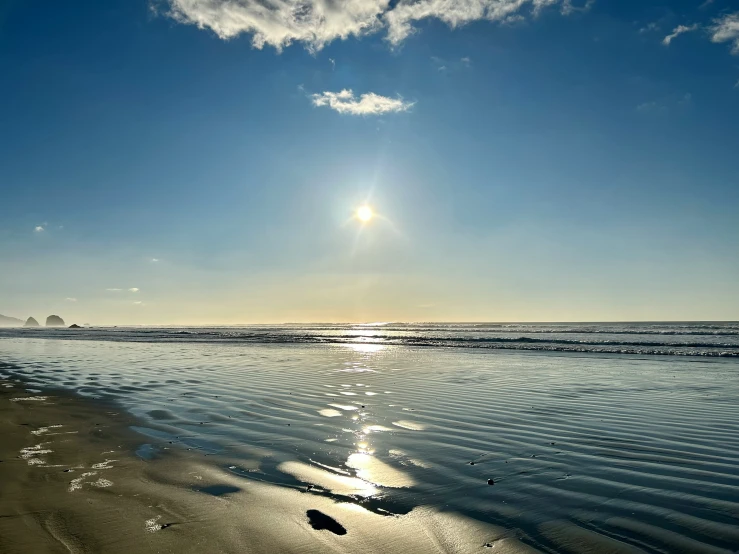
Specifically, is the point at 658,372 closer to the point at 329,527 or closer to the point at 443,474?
the point at 443,474

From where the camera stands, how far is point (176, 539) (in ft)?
13.5

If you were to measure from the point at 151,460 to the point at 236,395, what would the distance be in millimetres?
6212

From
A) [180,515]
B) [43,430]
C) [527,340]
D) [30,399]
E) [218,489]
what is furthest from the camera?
[527,340]

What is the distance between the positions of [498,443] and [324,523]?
4.19 meters

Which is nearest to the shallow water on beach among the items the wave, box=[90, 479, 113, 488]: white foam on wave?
box=[90, 479, 113, 488]: white foam on wave

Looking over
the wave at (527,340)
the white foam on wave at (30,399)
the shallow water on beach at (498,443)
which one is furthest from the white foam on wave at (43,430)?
the wave at (527,340)

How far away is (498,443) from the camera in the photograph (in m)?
7.62

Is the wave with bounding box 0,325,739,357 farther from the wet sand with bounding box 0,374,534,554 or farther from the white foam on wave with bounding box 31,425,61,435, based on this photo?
the white foam on wave with bounding box 31,425,61,435

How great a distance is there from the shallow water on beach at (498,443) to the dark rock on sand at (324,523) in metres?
0.56

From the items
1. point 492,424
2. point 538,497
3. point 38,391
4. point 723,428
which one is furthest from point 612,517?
point 38,391

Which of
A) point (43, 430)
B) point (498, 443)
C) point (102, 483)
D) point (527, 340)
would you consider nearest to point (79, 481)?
point (102, 483)

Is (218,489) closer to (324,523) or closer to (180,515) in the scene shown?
(180,515)

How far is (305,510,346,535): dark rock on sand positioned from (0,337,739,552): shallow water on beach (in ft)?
1.82

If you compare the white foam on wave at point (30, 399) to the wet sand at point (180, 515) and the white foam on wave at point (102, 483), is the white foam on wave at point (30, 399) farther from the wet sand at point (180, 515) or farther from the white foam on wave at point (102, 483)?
the white foam on wave at point (102, 483)
